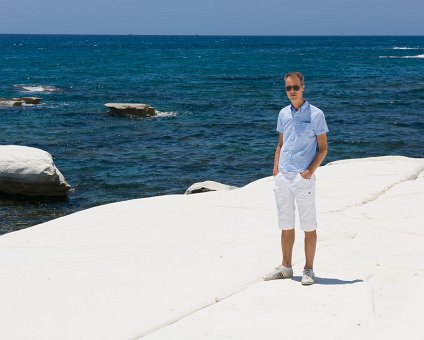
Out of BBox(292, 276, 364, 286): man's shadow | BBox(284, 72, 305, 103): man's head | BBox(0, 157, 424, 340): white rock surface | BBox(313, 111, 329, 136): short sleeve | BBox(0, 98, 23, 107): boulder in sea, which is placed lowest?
BBox(0, 98, 23, 107): boulder in sea

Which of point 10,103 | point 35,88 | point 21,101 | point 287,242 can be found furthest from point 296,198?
point 35,88

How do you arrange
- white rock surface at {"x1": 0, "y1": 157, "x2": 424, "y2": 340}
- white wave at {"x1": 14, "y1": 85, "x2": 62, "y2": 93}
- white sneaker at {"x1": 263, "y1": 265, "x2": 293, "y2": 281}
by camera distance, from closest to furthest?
1. white rock surface at {"x1": 0, "y1": 157, "x2": 424, "y2": 340}
2. white sneaker at {"x1": 263, "y1": 265, "x2": 293, "y2": 281}
3. white wave at {"x1": 14, "y1": 85, "x2": 62, "y2": 93}

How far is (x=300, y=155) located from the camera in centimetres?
643

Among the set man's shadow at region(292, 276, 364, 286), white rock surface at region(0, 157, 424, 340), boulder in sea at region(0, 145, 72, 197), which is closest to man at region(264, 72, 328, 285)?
man's shadow at region(292, 276, 364, 286)

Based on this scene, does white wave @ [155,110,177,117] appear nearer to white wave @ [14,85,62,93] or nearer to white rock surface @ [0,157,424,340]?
white wave @ [14,85,62,93]

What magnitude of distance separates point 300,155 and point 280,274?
1.31m

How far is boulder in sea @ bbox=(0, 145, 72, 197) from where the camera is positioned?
15539 mm

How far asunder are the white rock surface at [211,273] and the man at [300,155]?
692 mm

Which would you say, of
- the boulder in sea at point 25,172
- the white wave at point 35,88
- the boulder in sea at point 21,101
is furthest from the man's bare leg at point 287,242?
the white wave at point 35,88

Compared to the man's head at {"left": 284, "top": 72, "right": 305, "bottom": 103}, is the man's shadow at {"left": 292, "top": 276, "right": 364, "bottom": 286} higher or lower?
lower

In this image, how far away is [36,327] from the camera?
6.24 metres

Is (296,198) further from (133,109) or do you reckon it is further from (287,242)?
(133,109)

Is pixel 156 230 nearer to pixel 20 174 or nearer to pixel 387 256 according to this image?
pixel 387 256

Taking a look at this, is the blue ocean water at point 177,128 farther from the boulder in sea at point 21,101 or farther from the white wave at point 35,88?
the boulder in sea at point 21,101
